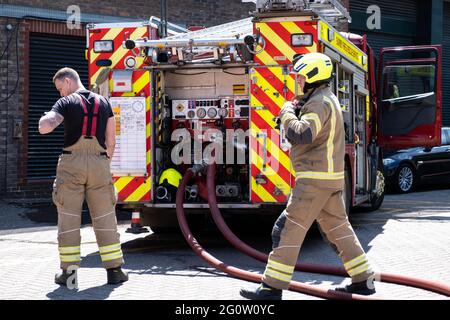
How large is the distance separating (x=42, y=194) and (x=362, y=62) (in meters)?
6.91

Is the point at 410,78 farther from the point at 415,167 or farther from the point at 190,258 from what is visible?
the point at 190,258

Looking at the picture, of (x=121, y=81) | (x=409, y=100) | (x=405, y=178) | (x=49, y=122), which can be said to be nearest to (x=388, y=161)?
(x=405, y=178)

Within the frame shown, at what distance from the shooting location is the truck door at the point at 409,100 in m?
11.2

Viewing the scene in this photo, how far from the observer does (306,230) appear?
17.7 feet

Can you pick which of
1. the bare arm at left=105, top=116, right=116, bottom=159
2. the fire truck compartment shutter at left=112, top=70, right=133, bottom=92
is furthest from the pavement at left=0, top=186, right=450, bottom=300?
the fire truck compartment shutter at left=112, top=70, right=133, bottom=92

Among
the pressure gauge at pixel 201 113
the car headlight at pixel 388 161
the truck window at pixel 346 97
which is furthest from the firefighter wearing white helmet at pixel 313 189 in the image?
the car headlight at pixel 388 161

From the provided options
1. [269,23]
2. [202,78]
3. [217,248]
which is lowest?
[217,248]

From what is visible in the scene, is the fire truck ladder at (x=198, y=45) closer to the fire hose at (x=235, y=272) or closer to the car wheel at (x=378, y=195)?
the fire hose at (x=235, y=272)

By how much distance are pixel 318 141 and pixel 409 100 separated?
21.0 feet

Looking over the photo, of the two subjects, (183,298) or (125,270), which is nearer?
(183,298)

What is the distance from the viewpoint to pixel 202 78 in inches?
330

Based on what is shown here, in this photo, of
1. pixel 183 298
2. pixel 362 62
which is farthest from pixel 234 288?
pixel 362 62

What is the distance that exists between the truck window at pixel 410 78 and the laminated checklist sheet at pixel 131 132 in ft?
15.7

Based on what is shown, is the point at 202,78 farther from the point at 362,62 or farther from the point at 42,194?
the point at 42,194
